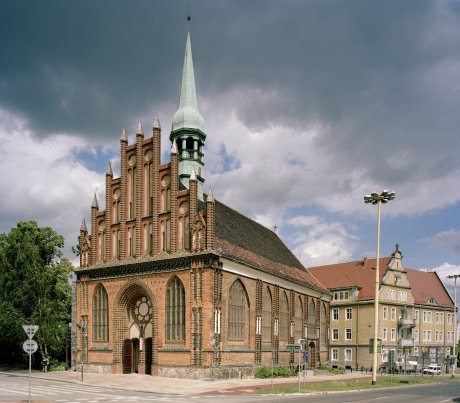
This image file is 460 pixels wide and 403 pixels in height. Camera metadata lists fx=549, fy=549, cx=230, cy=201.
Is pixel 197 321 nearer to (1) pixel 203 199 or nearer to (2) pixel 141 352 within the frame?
(2) pixel 141 352

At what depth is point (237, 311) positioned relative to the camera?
4309 centimetres

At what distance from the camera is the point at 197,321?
38.9 m

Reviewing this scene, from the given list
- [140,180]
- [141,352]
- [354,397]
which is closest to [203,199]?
[140,180]

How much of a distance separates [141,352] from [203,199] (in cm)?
1386

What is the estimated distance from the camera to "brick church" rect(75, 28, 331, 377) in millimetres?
39500

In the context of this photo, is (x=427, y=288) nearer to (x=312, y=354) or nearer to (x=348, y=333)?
(x=348, y=333)

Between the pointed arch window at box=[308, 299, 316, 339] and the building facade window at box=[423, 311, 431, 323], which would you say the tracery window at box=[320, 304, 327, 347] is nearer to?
the pointed arch window at box=[308, 299, 316, 339]

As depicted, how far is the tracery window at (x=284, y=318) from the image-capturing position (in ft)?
168

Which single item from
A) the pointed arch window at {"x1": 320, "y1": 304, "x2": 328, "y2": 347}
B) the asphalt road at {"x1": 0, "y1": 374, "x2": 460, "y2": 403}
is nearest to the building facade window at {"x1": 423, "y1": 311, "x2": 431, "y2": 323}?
the pointed arch window at {"x1": 320, "y1": 304, "x2": 328, "y2": 347}

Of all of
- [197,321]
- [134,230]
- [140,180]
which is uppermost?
[140,180]

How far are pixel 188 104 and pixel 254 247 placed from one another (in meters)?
14.6

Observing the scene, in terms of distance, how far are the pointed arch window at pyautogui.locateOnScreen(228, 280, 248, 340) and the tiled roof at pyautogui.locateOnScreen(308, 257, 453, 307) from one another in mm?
31024

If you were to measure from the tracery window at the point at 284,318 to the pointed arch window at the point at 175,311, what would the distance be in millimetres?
13629

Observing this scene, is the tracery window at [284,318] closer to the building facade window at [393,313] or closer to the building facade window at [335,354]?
the building facade window at [335,354]
